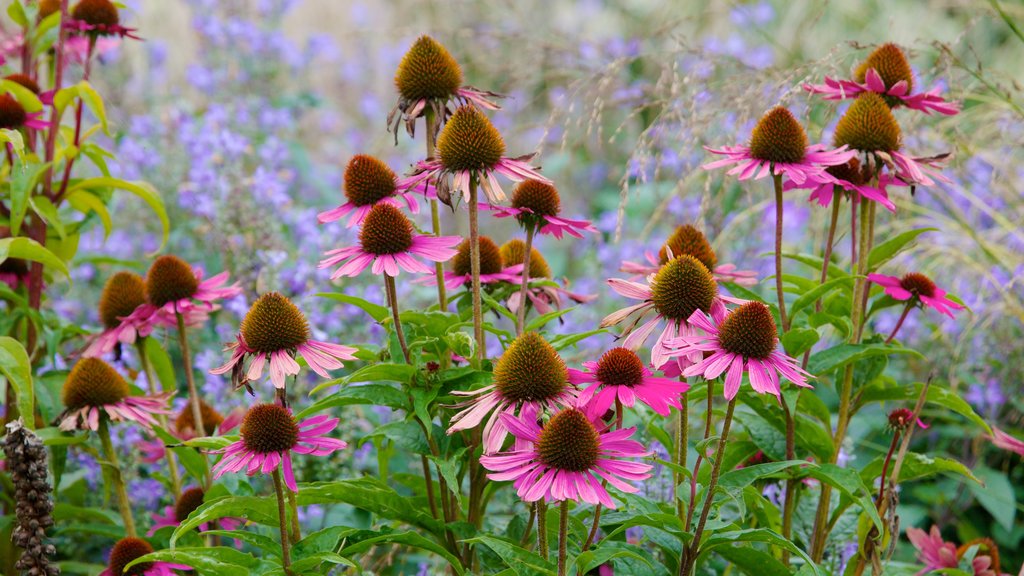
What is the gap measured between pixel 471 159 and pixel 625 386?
39cm

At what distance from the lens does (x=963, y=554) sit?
69.2 inches

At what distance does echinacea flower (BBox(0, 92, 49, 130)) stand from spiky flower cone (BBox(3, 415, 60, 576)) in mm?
687

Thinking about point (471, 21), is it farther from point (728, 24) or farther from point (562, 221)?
point (562, 221)

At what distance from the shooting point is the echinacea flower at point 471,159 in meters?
1.37

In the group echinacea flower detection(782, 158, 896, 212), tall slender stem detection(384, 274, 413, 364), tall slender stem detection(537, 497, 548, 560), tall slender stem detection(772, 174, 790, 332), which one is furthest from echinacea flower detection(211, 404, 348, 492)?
echinacea flower detection(782, 158, 896, 212)

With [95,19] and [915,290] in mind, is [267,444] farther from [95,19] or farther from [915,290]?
[95,19]

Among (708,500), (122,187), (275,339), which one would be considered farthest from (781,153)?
(122,187)

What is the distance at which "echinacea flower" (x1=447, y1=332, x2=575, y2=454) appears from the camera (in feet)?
3.99

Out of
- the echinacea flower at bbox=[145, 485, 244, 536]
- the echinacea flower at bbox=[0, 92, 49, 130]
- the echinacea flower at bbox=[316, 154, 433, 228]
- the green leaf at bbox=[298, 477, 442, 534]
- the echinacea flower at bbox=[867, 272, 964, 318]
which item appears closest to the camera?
the green leaf at bbox=[298, 477, 442, 534]

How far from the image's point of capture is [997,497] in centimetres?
243

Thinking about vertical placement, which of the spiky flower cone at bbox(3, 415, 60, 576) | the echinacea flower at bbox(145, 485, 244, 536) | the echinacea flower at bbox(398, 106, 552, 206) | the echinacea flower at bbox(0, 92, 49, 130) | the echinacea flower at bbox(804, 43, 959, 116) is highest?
the echinacea flower at bbox(804, 43, 959, 116)

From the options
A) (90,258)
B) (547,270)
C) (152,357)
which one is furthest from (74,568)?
(547,270)

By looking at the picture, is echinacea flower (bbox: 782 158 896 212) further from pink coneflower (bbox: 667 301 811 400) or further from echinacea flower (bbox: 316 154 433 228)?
echinacea flower (bbox: 316 154 433 228)

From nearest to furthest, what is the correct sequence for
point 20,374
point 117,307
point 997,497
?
point 20,374
point 117,307
point 997,497
